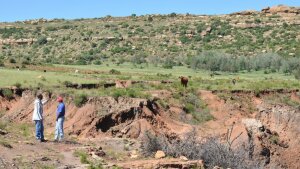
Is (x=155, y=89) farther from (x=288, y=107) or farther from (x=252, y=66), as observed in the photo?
(x=252, y=66)

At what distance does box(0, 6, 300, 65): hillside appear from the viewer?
69062 mm

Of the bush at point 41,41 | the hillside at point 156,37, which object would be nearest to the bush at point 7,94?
the hillside at point 156,37

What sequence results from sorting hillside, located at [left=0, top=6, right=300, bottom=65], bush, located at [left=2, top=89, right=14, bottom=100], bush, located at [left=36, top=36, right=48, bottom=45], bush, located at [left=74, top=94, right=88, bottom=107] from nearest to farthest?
bush, located at [left=74, top=94, right=88, bottom=107]
bush, located at [left=2, top=89, right=14, bottom=100]
hillside, located at [left=0, top=6, right=300, bottom=65]
bush, located at [left=36, top=36, right=48, bottom=45]

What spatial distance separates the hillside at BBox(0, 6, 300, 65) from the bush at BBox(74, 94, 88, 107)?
3175cm

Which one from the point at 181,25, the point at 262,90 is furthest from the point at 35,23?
the point at 262,90

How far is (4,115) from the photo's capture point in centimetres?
2783

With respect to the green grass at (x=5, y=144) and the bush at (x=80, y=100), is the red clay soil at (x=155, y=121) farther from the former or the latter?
the green grass at (x=5, y=144)

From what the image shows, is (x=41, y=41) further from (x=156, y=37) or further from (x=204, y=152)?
(x=204, y=152)

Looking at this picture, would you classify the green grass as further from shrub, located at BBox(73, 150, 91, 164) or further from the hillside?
the hillside

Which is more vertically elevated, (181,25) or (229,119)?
(181,25)

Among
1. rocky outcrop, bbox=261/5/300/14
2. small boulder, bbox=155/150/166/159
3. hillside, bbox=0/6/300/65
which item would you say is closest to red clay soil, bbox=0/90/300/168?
small boulder, bbox=155/150/166/159

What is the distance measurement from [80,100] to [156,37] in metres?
49.4

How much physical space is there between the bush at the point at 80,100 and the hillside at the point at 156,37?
104 feet

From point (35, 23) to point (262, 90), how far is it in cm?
6151
